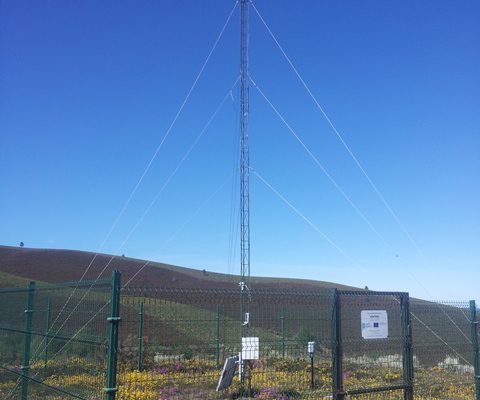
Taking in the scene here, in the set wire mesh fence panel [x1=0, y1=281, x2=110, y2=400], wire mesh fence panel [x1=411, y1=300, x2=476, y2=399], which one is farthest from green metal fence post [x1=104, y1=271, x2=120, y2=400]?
wire mesh fence panel [x1=411, y1=300, x2=476, y2=399]

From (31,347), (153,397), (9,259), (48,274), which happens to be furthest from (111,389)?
(9,259)

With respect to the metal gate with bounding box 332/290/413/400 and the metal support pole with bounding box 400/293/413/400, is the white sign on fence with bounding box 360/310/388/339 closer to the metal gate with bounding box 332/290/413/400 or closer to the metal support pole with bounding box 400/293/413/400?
the metal gate with bounding box 332/290/413/400

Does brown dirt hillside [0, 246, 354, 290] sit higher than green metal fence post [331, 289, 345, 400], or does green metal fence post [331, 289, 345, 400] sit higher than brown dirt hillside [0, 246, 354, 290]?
brown dirt hillside [0, 246, 354, 290]

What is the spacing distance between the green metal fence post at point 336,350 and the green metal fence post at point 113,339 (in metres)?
3.72

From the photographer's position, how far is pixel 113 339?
6.68 metres

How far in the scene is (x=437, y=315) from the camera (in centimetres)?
1159

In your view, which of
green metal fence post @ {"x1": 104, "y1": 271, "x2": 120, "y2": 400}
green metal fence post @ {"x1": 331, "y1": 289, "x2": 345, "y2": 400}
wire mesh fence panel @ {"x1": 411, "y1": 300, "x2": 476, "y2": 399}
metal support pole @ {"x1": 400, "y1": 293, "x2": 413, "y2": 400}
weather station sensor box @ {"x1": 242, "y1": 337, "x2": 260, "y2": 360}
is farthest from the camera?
wire mesh fence panel @ {"x1": 411, "y1": 300, "x2": 476, "y2": 399}

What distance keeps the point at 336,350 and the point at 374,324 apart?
1034mm

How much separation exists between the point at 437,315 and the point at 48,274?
43.2m

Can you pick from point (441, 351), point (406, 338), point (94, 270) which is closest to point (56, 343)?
point (406, 338)

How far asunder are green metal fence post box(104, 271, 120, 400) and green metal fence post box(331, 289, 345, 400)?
3.72 metres

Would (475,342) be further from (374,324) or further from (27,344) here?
(27,344)

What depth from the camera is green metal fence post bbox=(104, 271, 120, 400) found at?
21.4ft

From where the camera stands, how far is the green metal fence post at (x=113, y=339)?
21.4 ft
